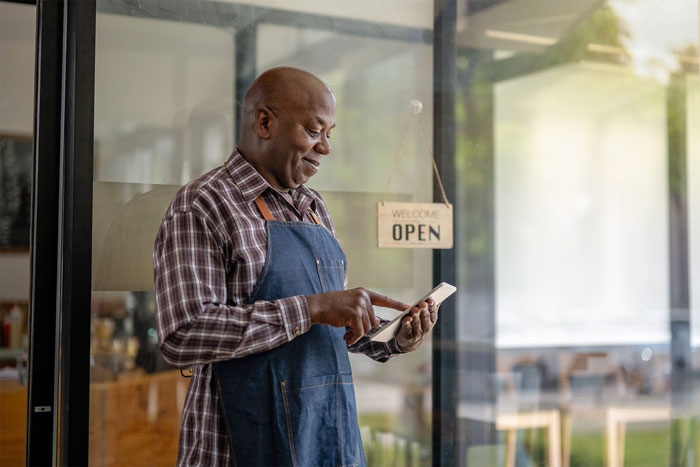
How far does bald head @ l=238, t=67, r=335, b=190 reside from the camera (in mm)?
1641

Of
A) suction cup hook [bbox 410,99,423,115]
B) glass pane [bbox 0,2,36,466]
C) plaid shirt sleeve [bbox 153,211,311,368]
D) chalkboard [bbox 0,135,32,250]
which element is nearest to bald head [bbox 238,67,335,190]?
plaid shirt sleeve [bbox 153,211,311,368]

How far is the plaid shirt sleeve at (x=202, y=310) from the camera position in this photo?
4.65 ft

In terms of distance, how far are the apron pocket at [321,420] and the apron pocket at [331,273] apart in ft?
0.62

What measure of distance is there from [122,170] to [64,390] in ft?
1.93

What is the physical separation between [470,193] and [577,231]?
443 mm

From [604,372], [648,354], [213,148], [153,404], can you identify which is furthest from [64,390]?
[648,354]

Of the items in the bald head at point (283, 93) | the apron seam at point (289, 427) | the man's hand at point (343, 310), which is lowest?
the apron seam at point (289, 427)

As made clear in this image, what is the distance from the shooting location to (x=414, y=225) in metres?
2.43

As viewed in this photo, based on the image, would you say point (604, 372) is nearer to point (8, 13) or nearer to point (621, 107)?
point (621, 107)

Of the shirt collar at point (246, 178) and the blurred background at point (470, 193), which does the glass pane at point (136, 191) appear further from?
the shirt collar at point (246, 178)

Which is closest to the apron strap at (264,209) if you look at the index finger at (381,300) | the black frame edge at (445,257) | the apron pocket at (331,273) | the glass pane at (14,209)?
the apron pocket at (331,273)

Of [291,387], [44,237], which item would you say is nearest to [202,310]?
[291,387]

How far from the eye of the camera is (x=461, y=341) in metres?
2.51

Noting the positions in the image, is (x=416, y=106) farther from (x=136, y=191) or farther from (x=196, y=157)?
(x=136, y=191)
